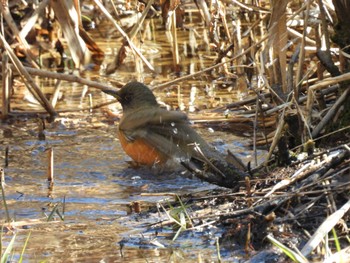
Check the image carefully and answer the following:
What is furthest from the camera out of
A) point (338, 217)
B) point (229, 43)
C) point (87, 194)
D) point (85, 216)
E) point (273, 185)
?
point (229, 43)

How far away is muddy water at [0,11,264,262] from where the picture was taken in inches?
183

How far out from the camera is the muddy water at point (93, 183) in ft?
15.3

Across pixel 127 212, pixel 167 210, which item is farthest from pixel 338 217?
pixel 127 212

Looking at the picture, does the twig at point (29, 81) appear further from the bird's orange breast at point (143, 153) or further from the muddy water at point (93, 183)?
the bird's orange breast at point (143, 153)

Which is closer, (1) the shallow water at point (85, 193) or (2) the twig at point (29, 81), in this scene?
(1) the shallow water at point (85, 193)

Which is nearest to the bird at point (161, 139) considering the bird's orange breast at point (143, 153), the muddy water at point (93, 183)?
the bird's orange breast at point (143, 153)

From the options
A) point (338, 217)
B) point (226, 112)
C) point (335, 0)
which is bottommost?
point (226, 112)

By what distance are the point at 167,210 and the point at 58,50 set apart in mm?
5252

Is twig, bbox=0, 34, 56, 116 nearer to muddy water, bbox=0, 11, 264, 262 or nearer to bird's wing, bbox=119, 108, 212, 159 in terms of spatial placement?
muddy water, bbox=0, 11, 264, 262

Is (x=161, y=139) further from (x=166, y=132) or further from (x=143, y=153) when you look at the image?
(x=143, y=153)

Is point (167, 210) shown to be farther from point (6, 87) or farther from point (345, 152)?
point (6, 87)

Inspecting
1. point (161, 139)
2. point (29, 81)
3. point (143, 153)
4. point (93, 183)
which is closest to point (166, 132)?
point (161, 139)

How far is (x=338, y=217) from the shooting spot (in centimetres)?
412

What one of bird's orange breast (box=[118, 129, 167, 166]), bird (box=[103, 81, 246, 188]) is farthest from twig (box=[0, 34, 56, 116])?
bird's orange breast (box=[118, 129, 167, 166])
